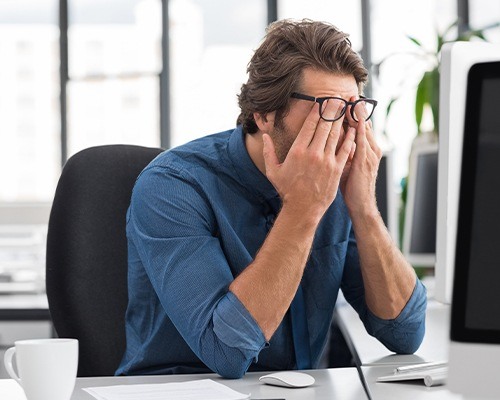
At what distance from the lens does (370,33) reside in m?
5.56

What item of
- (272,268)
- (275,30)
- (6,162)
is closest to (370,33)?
(6,162)

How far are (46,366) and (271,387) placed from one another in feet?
1.09

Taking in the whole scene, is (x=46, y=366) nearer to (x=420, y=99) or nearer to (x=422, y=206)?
(x=422, y=206)

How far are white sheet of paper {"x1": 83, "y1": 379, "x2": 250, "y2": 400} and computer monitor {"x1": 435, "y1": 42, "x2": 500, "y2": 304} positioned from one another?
0.31 meters

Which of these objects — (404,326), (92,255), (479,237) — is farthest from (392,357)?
(479,237)

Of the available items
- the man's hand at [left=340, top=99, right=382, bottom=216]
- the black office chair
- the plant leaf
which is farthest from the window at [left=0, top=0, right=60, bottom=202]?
the man's hand at [left=340, top=99, right=382, bottom=216]

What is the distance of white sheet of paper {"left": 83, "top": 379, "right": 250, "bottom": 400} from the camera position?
1.09m

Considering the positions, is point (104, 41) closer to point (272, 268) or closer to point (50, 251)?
point (50, 251)

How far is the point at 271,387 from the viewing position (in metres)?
1.19

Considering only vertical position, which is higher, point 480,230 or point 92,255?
point 480,230

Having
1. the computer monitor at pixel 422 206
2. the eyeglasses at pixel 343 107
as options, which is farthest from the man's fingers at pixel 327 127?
the computer monitor at pixel 422 206

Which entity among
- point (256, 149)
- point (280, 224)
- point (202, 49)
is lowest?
point (280, 224)

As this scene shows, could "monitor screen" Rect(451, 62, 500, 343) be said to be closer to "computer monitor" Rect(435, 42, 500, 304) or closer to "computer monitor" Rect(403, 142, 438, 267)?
"computer monitor" Rect(435, 42, 500, 304)

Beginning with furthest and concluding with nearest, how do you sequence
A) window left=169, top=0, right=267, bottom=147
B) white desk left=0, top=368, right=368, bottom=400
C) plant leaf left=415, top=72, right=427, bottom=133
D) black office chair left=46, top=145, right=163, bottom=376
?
window left=169, top=0, right=267, bottom=147 → plant leaf left=415, top=72, right=427, bottom=133 → black office chair left=46, top=145, right=163, bottom=376 → white desk left=0, top=368, right=368, bottom=400
